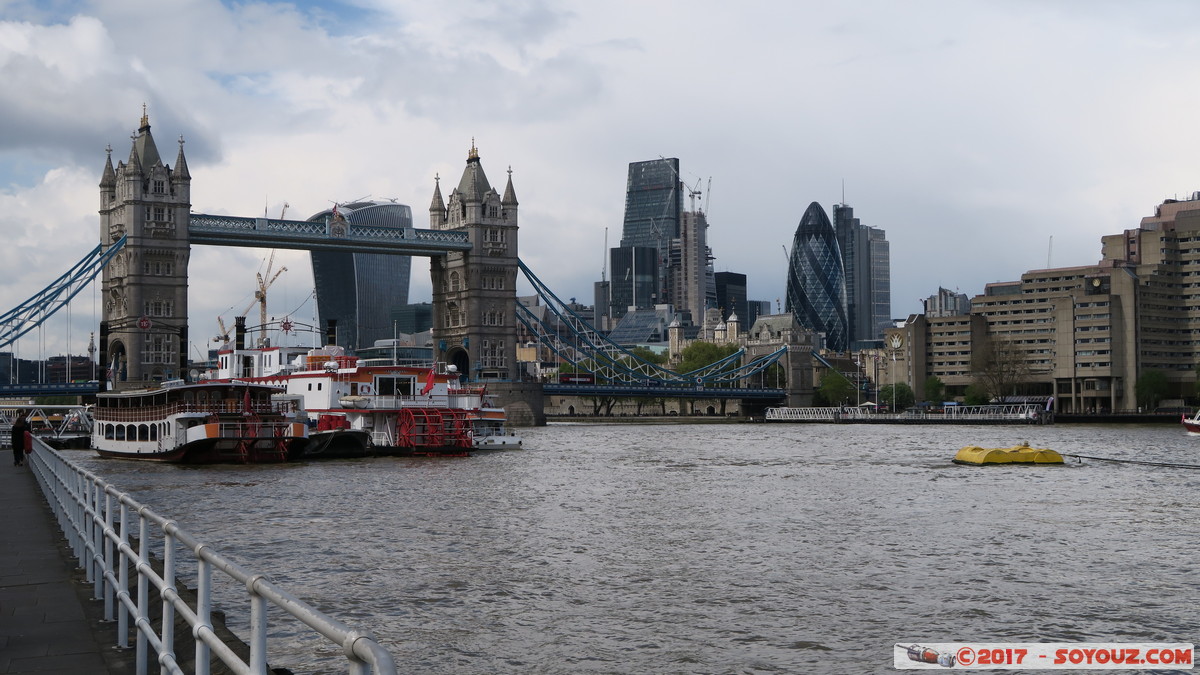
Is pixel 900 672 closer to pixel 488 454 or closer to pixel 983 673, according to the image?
pixel 983 673

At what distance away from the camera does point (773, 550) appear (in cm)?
2402

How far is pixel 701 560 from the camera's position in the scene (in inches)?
891

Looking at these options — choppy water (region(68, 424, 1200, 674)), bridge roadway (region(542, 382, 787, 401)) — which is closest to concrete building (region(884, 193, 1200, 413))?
bridge roadway (region(542, 382, 787, 401))

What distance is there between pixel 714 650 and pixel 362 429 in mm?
44369

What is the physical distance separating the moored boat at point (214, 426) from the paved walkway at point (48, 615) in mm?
33273

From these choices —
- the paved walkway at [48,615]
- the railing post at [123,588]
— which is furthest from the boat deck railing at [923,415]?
the railing post at [123,588]

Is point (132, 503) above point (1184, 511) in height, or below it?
above

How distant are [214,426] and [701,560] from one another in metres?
33.5

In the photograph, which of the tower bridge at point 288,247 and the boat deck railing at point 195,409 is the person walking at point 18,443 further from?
the tower bridge at point 288,247

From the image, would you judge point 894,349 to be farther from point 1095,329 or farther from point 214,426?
point 214,426

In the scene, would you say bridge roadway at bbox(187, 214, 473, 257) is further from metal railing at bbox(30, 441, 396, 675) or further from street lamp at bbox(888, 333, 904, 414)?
metal railing at bbox(30, 441, 396, 675)

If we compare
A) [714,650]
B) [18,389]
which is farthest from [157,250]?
[714,650]

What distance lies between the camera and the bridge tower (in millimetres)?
103625

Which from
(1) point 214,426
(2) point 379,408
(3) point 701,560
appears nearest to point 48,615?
(3) point 701,560
